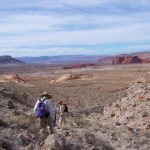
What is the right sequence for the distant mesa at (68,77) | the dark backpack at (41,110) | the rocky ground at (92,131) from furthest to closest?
1. the distant mesa at (68,77)
2. the dark backpack at (41,110)
3. the rocky ground at (92,131)

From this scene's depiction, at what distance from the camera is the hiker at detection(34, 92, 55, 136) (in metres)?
11.8

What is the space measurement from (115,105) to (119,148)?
32.9ft

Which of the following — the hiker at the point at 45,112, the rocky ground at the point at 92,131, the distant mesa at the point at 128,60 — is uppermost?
the hiker at the point at 45,112

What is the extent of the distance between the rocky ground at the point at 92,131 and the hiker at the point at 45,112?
393mm

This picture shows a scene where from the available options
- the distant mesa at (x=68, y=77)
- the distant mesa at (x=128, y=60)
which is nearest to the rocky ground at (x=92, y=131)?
the distant mesa at (x=68, y=77)

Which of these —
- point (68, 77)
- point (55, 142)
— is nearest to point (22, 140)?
point (55, 142)

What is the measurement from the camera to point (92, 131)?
16.3m

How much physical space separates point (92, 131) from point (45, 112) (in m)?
4.83

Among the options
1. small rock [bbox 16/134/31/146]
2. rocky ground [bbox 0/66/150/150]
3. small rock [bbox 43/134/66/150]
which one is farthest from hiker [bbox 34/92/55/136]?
small rock [bbox 43/134/66/150]

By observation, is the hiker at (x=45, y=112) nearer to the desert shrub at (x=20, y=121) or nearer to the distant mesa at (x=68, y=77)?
the desert shrub at (x=20, y=121)

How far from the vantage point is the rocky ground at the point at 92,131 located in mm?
11338

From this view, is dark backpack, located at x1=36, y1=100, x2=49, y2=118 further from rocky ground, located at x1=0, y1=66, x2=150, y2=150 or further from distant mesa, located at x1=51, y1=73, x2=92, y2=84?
distant mesa, located at x1=51, y1=73, x2=92, y2=84

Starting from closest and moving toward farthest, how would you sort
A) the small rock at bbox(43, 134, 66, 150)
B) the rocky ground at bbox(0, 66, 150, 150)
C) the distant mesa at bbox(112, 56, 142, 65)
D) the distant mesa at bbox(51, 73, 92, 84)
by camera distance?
the small rock at bbox(43, 134, 66, 150)
the rocky ground at bbox(0, 66, 150, 150)
the distant mesa at bbox(51, 73, 92, 84)
the distant mesa at bbox(112, 56, 142, 65)

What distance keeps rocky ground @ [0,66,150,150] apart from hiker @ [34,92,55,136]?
1.29 feet
